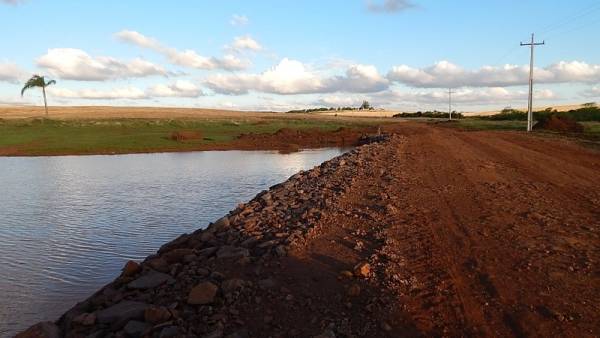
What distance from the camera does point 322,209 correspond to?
10.7 meters

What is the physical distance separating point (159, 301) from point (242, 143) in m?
38.3

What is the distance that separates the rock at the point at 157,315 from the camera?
6.06 meters

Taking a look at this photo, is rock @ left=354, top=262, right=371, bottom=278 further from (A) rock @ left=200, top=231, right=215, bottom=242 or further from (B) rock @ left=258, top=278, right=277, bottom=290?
(A) rock @ left=200, top=231, right=215, bottom=242

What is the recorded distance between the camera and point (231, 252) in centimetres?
820

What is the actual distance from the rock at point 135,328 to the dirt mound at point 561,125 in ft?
132

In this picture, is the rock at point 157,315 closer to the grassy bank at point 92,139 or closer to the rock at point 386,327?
the rock at point 386,327

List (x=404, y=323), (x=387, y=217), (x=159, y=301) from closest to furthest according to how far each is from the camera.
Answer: (x=404, y=323) → (x=159, y=301) → (x=387, y=217)

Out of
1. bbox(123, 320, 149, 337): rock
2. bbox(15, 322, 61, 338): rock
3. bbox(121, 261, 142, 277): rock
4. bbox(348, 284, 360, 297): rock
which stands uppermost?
bbox(348, 284, 360, 297): rock

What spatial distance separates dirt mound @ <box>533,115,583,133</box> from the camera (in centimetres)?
4100

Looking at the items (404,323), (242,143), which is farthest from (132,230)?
(242,143)

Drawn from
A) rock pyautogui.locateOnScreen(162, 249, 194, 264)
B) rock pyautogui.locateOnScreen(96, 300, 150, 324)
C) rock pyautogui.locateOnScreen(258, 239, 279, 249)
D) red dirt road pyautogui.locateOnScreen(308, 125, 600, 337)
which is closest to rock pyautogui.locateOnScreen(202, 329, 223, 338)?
rock pyautogui.locateOnScreen(96, 300, 150, 324)

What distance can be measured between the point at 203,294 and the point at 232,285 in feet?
1.14

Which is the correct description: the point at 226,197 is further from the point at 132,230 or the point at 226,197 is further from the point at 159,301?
the point at 159,301

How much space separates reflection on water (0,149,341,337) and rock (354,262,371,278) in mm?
4382
